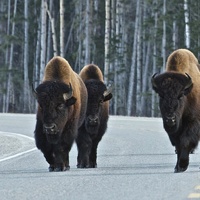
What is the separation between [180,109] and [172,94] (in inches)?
10.0

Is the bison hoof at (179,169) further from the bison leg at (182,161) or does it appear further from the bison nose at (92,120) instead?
the bison nose at (92,120)

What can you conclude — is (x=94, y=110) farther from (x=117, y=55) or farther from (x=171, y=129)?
(x=117, y=55)

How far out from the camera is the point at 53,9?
5494cm

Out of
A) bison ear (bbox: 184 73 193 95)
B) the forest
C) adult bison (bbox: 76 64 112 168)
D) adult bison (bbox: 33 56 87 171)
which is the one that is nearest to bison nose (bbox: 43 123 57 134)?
adult bison (bbox: 33 56 87 171)

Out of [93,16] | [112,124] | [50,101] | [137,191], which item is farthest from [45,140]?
[93,16]

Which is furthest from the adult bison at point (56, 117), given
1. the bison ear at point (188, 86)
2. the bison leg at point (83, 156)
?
the bison ear at point (188, 86)

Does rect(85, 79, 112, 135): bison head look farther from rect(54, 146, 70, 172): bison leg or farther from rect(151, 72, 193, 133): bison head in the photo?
rect(151, 72, 193, 133): bison head

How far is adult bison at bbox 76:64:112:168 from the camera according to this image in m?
14.8

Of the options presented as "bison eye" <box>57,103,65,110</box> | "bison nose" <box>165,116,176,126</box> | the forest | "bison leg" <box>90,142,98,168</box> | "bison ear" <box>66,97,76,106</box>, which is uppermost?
"bison ear" <box>66,97,76,106</box>

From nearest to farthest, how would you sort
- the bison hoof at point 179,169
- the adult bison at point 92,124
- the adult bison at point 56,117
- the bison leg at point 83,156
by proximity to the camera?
the bison hoof at point 179,169, the adult bison at point 56,117, the bison leg at point 83,156, the adult bison at point 92,124

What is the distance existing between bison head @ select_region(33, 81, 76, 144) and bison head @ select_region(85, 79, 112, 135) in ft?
4.19

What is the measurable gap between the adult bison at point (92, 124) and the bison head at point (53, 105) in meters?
1.11

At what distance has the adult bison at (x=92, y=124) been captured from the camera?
14789mm

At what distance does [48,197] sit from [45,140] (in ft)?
12.7
